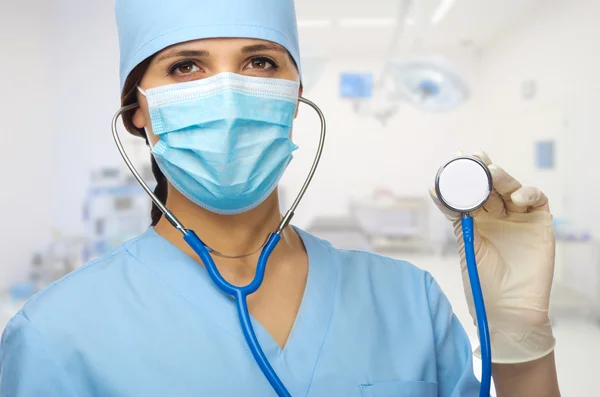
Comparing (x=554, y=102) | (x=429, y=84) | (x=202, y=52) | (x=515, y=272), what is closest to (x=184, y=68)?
(x=202, y=52)

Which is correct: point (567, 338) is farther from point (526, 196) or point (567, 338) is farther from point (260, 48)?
point (260, 48)

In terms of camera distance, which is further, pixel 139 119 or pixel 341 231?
pixel 341 231

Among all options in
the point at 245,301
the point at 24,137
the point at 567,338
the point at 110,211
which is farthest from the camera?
the point at 110,211

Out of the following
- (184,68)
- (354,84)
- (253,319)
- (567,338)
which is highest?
(354,84)

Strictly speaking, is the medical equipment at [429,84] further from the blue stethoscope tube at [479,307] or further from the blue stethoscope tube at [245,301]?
the blue stethoscope tube at [245,301]

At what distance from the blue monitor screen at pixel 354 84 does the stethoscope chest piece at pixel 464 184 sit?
5.53 feet

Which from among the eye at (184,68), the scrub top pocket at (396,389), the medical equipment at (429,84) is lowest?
the scrub top pocket at (396,389)

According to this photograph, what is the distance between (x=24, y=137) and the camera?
9.03 feet

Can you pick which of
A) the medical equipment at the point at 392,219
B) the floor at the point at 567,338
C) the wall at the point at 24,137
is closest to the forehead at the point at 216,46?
the floor at the point at 567,338

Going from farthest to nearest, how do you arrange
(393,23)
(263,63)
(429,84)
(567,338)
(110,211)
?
(110,211) → (393,23) → (429,84) → (567,338) → (263,63)

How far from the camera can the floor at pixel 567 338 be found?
1.42 meters

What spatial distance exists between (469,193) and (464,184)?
14mm

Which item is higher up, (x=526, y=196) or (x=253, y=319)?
(x=526, y=196)

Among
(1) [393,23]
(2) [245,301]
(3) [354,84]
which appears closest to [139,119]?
(2) [245,301]
